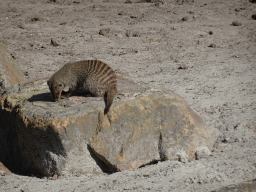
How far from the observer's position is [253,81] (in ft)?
14.9

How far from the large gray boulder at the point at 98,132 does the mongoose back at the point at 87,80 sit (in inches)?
3.9

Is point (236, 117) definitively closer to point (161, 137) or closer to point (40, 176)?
point (161, 137)

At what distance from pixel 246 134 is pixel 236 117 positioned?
396 millimetres

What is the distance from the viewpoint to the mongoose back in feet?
9.86

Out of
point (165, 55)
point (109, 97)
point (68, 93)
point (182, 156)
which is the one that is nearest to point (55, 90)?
point (68, 93)

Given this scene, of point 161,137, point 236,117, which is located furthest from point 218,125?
point 161,137

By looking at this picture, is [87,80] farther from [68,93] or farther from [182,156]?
[182,156]

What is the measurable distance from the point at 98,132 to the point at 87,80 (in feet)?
2.09


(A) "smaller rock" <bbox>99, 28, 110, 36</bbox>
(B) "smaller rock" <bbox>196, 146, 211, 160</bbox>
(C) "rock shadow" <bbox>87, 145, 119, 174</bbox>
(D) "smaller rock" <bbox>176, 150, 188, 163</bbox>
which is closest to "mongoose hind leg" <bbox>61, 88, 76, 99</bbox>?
(C) "rock shadow" <bbox>87, 145, 119, 174</bbox>

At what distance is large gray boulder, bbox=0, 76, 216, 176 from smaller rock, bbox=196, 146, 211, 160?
0.03 m

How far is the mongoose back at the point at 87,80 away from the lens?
3.00 m

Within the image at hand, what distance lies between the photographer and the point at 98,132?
2.75 m

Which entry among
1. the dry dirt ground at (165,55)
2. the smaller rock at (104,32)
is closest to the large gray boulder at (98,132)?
the dry dirt ground at (165,55)

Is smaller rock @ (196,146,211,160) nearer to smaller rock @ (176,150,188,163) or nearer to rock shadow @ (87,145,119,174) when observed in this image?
smaller rock @ (176,150,188,163)
